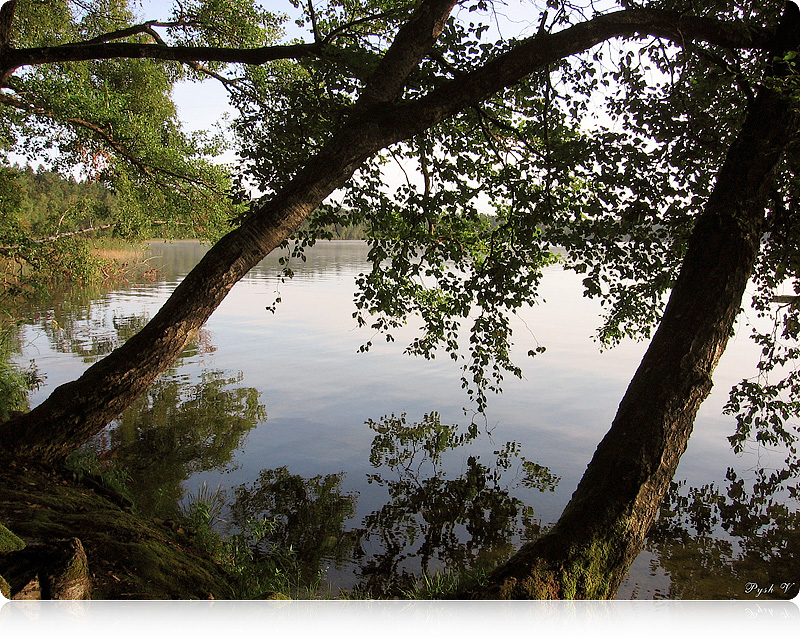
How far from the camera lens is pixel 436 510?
21.8 feet

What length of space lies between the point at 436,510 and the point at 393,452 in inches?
72.3

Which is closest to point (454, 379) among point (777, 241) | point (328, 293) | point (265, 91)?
point (265, 91)

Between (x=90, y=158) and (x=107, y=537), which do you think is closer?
(x=107, y=537)

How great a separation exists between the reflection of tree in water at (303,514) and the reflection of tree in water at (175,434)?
0.85 metres

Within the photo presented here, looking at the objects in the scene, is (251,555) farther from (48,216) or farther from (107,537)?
(48,216)

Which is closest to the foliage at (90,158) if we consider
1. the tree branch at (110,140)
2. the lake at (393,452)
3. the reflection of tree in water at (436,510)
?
the tree branch at (110,140)

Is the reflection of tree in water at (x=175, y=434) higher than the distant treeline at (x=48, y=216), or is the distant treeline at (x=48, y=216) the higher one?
the distant treeline at (x=48, y=216)

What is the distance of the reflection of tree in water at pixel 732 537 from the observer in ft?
17.4

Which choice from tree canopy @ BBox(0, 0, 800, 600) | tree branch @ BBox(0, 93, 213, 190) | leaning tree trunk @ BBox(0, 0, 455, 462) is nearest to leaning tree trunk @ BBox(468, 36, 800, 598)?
tree canopy @ BBox(0, 0, 800, 600)

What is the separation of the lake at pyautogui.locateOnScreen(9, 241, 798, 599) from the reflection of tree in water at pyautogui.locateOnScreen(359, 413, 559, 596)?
23 mm

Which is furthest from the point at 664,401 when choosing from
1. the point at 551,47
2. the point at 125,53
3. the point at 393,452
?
the point at 125,53

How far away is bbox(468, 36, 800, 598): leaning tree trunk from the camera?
3537 mm

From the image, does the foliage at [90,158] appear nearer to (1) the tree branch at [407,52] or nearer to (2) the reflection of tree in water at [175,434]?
(2) the reflection of tree in water at [175,434]

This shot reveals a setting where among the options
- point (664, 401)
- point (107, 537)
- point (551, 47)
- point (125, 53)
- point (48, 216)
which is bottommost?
point (107, 537)
